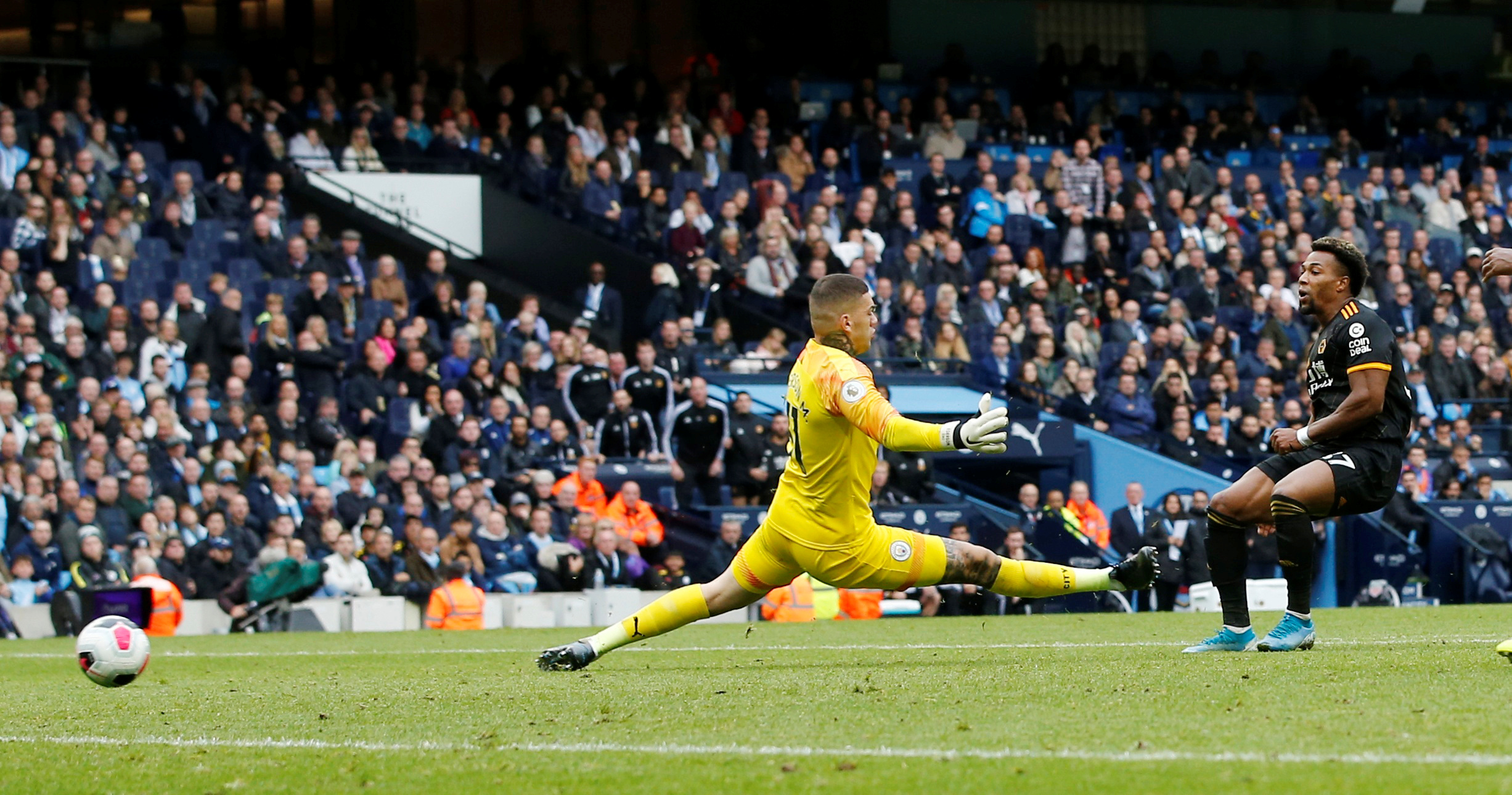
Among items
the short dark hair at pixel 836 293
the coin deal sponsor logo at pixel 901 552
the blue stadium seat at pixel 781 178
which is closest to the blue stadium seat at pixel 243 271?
the blue stadium seat at pixel 781 178

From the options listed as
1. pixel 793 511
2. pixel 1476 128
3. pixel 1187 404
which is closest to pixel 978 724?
pixel 793 511

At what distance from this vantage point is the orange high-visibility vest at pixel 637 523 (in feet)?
59.9

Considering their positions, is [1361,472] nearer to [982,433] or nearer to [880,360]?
[982,433]

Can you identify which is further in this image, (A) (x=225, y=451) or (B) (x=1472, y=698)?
(A) (x=225, y=451)

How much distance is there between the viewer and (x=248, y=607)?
16.9m

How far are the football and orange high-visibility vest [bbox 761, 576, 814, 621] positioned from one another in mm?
8198

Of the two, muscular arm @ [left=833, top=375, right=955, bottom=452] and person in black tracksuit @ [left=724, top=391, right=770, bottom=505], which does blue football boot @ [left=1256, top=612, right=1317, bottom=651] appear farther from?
person in black tracksuit @ [left=724, top=391, right=770, bottom=505]

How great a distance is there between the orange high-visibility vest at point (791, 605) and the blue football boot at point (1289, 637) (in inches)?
316

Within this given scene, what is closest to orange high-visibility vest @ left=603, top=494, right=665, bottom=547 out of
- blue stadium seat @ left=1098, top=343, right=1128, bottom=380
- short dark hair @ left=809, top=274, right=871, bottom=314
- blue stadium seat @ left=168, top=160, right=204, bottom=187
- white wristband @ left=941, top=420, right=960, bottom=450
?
blue stadium seat @ left=1098, top=343, right=1128, bottom=380

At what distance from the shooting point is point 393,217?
24.1 metres

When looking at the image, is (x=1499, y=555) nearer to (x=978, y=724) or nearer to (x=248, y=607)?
(x=248, y=607)

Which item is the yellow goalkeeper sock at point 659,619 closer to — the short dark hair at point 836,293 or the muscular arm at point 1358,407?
the short dark hair at point 836,293

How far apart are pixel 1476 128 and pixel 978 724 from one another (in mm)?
27636

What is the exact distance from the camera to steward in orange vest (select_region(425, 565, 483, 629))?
16812 millimetres
